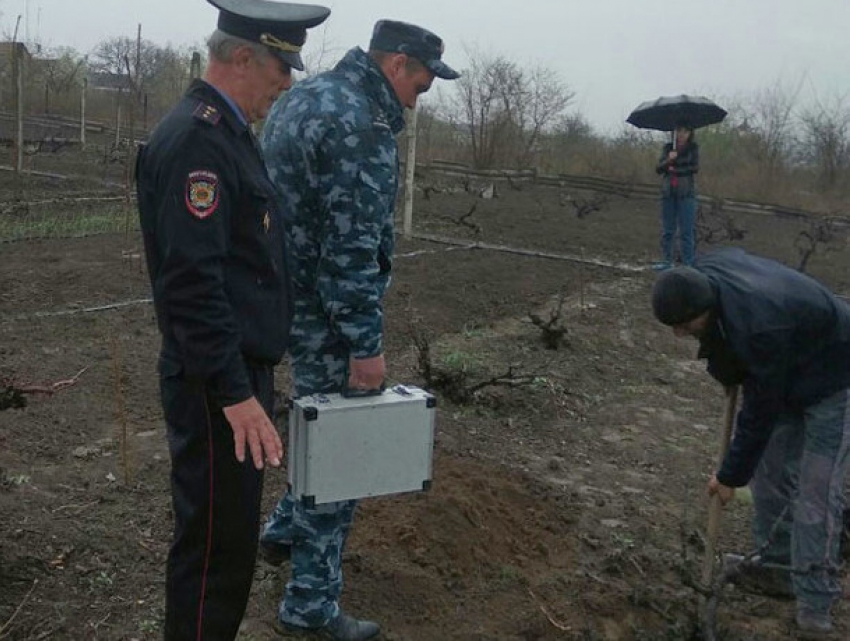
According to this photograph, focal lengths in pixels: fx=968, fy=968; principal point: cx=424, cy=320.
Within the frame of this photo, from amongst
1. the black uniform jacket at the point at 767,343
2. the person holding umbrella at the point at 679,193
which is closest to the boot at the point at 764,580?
the black uniform jacket at the point at 767,343

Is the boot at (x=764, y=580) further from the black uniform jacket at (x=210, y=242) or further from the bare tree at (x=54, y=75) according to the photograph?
the bare tree at (x=54, y=75)

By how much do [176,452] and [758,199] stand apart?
21436mm

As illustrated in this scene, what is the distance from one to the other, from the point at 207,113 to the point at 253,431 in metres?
0.70

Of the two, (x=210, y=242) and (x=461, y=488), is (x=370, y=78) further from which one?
(x=461, y=488)

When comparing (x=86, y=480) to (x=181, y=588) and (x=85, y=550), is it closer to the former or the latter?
(x=85, y=550)

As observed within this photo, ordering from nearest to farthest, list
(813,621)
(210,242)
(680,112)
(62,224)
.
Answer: (210,242) → (813,621) → (62,224) → (680,112)

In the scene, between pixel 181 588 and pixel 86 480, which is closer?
pixel 181 588

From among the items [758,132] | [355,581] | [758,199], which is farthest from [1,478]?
[758,132]

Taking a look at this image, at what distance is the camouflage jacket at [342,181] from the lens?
2588 millimetres

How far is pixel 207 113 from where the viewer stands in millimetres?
2121

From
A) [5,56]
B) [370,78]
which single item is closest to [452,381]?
[370,78]

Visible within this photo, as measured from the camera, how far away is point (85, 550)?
3344 millimetres

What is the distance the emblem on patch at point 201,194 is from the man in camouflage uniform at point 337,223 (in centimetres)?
57

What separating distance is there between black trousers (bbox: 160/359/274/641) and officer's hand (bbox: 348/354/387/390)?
365 millimetres
